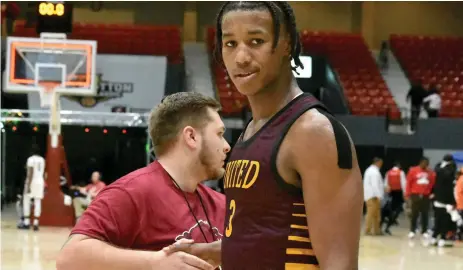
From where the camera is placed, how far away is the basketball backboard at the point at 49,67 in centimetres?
1295

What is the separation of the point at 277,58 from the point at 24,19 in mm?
22186

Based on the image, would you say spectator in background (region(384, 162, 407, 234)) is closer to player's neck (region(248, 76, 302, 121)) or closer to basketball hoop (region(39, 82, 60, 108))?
basketball hoop (region(39, 82, 60, 108))

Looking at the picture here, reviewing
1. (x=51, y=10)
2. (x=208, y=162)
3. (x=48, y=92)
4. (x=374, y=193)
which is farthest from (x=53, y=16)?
(x=208, y=162)

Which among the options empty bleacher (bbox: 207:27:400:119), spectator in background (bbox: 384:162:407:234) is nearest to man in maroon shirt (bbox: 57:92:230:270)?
spectator in background (bbox: 384:162:407:234)

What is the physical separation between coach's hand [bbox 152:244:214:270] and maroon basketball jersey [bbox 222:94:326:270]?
385 millimetres

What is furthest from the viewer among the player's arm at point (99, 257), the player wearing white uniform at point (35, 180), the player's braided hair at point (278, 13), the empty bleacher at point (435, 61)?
the empty bleacher at point (435, 61)

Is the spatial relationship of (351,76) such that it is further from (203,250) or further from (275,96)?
(275,96)

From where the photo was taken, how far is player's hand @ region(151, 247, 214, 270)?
211 cm

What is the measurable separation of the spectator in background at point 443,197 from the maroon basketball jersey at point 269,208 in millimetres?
10573

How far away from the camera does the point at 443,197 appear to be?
1196 centimetres

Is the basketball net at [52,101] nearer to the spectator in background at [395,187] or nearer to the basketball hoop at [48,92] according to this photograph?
the basketball hoop at [48,92]

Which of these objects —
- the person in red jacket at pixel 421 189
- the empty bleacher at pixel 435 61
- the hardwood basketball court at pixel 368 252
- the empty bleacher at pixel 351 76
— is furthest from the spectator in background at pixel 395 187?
the empty bleacher at pixel 435 61

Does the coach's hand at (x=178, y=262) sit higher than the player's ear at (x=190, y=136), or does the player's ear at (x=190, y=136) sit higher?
the player's ear at (x=190, y=136)

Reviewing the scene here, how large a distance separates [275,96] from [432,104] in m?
16.9
